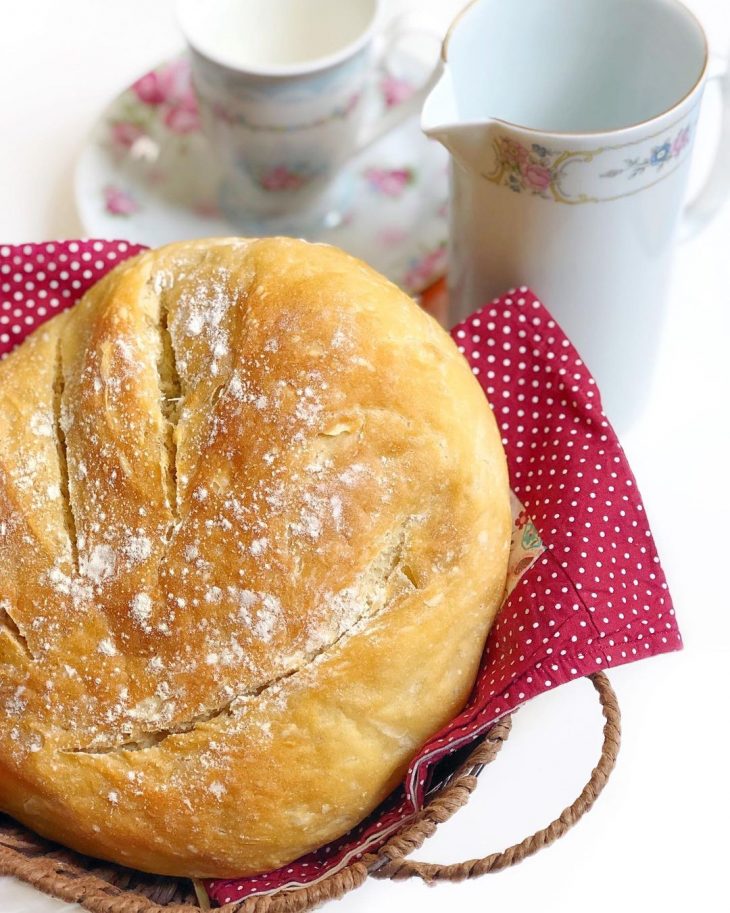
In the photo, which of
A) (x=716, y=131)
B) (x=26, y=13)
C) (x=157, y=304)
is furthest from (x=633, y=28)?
(x=26, y=13)

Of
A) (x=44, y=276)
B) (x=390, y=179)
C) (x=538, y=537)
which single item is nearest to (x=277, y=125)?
(x=390, y=179)

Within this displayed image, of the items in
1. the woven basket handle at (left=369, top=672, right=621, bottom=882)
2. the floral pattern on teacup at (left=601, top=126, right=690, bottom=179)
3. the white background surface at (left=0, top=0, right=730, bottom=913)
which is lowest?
the white background surface at (left=0, top=0, right=730, bottom=913)

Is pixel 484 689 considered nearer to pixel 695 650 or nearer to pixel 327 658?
pixel 327 658

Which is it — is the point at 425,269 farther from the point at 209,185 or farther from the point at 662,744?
the point at 662,744

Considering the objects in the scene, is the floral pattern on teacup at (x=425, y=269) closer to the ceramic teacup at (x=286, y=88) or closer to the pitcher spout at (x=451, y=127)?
the ceramic teacup at (x=286, y=88)

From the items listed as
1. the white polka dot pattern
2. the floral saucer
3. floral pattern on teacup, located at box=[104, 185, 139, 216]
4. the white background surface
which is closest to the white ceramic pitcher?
the white background surface

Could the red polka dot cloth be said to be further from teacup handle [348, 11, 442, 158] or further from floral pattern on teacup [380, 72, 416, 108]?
floral pattern on teacup [380, 72, 416, 108]
